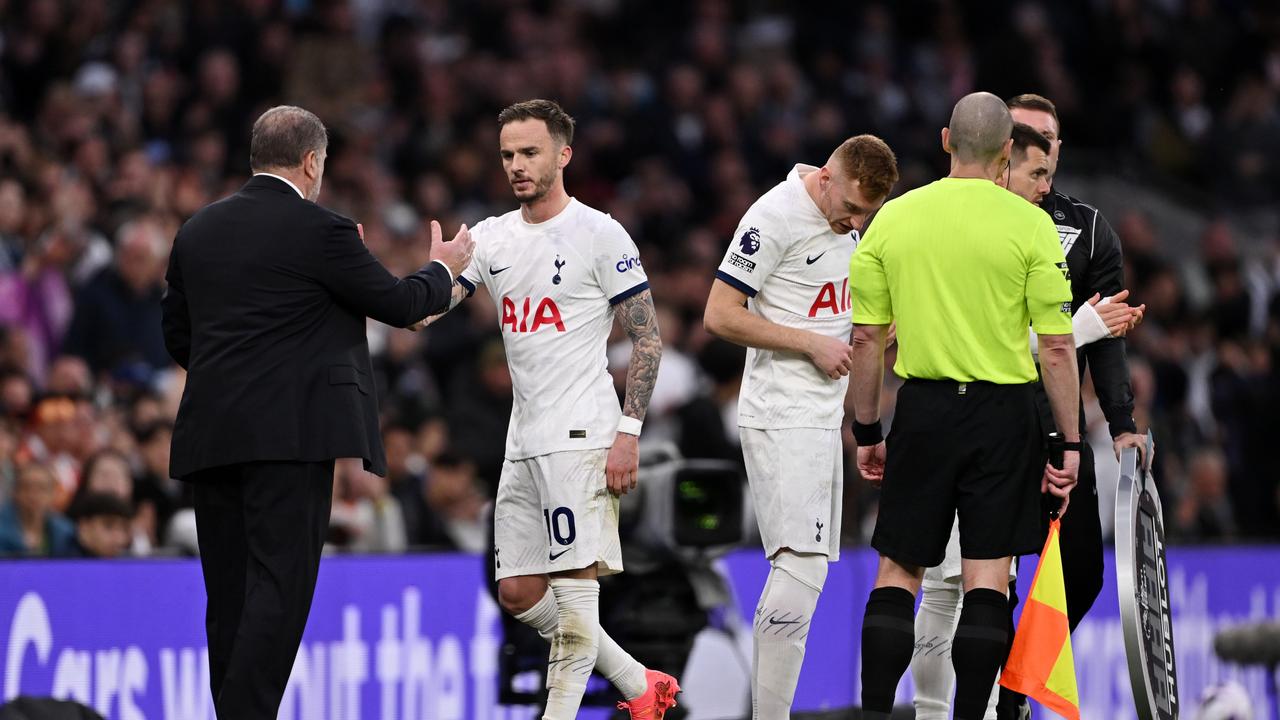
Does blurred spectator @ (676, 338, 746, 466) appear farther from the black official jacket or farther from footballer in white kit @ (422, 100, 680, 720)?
footballer in white kit @ (422, 100, 680, 720)

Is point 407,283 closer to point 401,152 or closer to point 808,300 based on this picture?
point 808,300

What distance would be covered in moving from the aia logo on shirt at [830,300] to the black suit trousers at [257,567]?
79.7 inches

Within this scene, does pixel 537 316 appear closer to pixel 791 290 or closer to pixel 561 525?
pixel 561 525

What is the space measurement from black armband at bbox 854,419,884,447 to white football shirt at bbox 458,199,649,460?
37.6 inches

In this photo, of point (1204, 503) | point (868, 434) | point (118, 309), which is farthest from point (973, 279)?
point (1204, 503)

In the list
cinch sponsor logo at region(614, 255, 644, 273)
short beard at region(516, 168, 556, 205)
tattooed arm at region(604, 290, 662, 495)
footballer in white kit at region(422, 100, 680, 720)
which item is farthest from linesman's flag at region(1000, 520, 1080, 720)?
short beard at region(516, 168, 556, 205)

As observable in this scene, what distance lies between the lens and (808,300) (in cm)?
740

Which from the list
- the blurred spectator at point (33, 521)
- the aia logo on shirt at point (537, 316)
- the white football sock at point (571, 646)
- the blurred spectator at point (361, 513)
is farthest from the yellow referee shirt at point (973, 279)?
the blurred spectator at point (361, 513)

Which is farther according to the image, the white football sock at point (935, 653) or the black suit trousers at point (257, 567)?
the white football sock at point (935, 653)

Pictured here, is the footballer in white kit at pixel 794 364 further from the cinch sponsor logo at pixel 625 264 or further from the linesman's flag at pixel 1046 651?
the linesman's flag at pixel 1046 651

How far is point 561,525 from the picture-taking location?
23.2 ft

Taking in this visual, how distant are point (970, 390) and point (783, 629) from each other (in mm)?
1311

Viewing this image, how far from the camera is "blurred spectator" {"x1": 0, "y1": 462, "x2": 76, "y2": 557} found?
9.23m

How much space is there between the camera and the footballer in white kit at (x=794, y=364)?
23.6 feet
